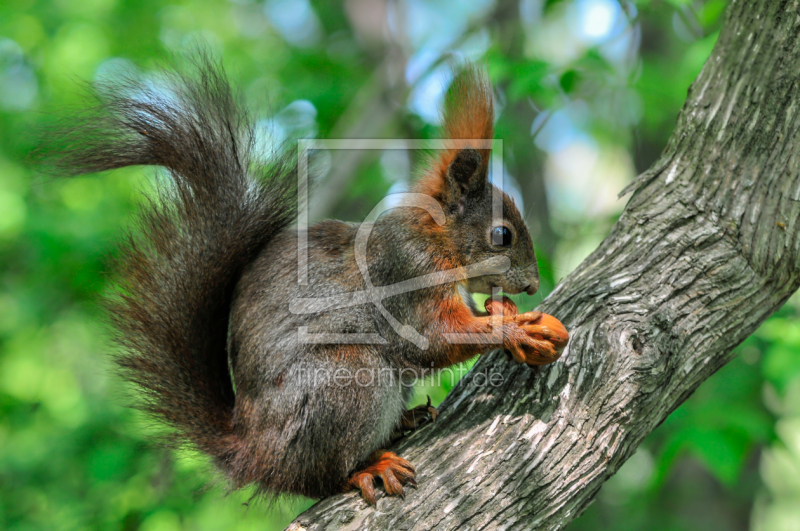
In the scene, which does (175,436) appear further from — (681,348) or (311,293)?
(681,348)

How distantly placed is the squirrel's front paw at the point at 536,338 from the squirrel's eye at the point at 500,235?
0.52 meters

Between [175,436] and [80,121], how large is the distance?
4.51 ft

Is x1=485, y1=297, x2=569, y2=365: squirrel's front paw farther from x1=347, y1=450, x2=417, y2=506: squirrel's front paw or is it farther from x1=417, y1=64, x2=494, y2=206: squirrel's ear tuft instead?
x1=417, y1=64, x2=494, y2=206: squirrel's ear tuft

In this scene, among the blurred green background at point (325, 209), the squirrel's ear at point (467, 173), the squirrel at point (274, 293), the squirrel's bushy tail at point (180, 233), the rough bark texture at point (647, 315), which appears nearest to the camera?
the rough bark texture at point (647, 315)

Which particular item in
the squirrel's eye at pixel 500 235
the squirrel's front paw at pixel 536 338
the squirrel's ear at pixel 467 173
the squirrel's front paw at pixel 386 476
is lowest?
the squirrel's front paw at pixel 386 476

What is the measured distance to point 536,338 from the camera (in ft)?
6.79

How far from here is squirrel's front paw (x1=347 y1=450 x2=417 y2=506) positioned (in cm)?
202

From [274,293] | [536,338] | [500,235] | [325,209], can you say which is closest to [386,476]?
[536,338]

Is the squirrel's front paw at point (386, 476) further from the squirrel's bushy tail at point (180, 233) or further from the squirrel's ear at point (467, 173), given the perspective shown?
the squirrel's ear at point (467, 173)

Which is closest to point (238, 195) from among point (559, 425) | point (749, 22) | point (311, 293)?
point (311, 293)

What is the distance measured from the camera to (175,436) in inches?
93.9

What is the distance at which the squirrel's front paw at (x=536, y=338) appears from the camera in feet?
6.71

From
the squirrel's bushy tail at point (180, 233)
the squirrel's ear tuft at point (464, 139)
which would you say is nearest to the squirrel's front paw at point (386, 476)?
the squirrel's bushy tail at point (180, 233)

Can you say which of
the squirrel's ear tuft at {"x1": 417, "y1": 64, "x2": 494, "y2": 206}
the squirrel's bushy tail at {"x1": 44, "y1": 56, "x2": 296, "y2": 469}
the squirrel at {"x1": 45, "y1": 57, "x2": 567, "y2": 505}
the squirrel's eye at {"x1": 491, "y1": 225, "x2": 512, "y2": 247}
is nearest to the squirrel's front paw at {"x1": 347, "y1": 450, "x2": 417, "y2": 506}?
the squirrel at {"x1": 45, "y1": 57, "x2": 567, "y2": 505}
